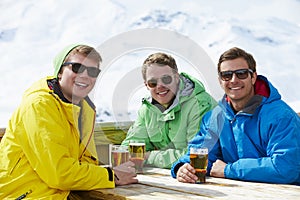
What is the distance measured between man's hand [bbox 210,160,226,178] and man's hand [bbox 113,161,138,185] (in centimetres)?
44

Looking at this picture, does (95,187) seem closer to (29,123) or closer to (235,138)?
(29,123)

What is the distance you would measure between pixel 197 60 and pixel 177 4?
22.4 ft

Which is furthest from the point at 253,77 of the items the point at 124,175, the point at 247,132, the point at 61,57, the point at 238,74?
the point at 61,57

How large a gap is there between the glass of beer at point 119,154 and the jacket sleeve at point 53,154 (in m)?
0.26

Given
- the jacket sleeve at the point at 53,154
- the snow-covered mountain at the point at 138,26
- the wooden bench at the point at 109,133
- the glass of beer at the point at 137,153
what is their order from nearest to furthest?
the jacket sleeve at the point at 53,154, the glass of beer at the point at 137,153, the wooden bench at the point at 109,133, the snow-covered mountain at the point at 138,26

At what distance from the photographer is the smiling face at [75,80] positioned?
2.32m

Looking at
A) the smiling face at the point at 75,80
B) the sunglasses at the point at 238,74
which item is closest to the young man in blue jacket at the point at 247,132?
the sunglasses at the point at 238,74

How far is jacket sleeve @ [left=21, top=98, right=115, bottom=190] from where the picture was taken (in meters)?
2.05

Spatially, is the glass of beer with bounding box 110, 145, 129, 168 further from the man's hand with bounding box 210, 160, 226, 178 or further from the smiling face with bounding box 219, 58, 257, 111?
the smiling face with bounding box 219, 58, 257, 111

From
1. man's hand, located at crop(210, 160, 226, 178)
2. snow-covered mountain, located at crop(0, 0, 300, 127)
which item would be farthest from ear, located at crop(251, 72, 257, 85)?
snow-covered mountain, located at crop(0, 0, 300, 127)

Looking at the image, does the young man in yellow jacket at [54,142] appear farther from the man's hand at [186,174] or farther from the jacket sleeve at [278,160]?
the jacket sleeve at [278,160]

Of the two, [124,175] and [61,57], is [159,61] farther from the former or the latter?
[124,175]

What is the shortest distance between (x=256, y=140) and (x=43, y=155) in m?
1.13

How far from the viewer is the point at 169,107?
2.99m
